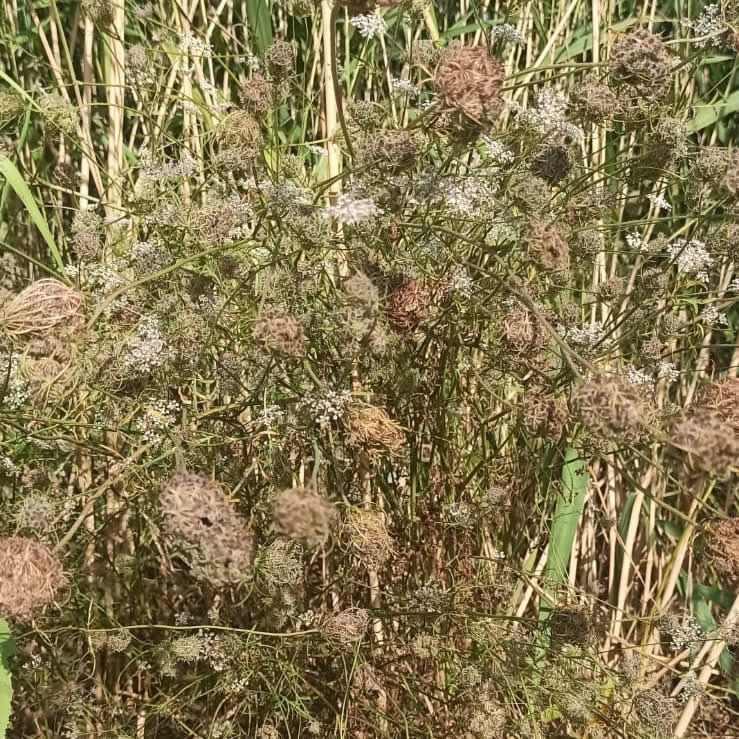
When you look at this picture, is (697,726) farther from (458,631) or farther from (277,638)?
(277,638)

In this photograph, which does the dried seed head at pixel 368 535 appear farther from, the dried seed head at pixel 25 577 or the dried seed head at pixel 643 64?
the dried seed head at pixel 643 64

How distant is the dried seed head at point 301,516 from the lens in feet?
4.16

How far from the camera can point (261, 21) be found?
7.70 ft

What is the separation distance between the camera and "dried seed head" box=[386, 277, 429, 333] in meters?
1.67

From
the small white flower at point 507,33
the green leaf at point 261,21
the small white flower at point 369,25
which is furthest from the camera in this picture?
the green leaf at point 261,21

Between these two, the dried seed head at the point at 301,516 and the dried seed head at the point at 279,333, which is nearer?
the dried seed head at the point at 301,516

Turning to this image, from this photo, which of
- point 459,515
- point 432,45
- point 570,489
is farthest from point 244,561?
point 432,45

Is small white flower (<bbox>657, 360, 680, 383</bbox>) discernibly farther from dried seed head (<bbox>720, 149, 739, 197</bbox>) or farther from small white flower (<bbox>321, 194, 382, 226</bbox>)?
small white flower (<bbox>321, 194, 382, 226</bbox>)

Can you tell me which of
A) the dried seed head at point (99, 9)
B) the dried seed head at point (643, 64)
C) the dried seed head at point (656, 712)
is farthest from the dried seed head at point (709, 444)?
the dried seed head at point (99, 9)

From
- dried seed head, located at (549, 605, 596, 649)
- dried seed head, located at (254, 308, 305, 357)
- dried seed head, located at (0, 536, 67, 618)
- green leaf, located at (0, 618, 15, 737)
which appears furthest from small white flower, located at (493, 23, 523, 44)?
green leaf, located at (0, 618, 15, 737)

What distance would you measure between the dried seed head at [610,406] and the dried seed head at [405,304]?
1.46ft

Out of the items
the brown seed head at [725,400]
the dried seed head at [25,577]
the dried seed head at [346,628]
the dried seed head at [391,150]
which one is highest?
the dried seed head at [391,150]

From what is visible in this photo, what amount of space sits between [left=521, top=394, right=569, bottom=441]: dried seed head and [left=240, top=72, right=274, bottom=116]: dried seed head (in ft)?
2.67

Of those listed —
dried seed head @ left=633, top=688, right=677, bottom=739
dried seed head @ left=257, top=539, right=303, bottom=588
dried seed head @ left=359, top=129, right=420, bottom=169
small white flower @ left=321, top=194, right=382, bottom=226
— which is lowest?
dried seed head @ left=633, top=688, right=677, bottom=739
